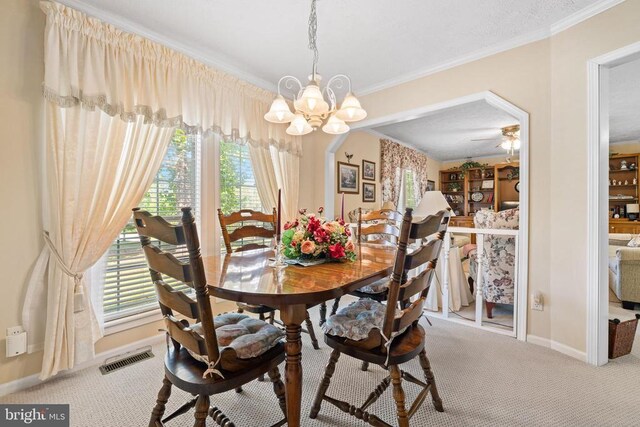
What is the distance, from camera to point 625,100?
3.80 meters

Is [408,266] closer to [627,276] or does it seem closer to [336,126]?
[336,126]

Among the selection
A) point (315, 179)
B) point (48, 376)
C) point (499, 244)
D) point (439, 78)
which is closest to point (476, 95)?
point (439, 78)

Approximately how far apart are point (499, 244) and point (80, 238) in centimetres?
343

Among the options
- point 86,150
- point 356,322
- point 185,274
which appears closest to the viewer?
point 185,274

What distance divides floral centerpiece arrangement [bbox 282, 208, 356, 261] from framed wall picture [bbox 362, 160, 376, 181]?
3.34 meters

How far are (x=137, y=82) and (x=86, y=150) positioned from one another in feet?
2.10

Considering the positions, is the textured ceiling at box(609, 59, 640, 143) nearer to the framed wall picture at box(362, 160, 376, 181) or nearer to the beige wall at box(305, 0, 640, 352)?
the beige wall at box(305, 0, 640, 352)

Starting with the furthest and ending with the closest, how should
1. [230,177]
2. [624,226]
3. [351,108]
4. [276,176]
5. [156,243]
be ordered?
[624,226] → [276,176] → [230,177] → [156,243] → [351,108]

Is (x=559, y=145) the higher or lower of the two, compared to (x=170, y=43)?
lower

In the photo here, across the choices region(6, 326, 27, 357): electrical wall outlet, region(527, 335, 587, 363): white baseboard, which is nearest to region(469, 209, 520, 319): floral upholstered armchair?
region(527, 335, 587, 363): white baseboard

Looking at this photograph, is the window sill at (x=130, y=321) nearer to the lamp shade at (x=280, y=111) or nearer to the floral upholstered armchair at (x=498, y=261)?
the lamp shade at (x=280, y=111)

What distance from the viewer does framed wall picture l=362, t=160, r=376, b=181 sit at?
5055 millimetres

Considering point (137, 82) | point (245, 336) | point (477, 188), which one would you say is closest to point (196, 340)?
point (245, 336)

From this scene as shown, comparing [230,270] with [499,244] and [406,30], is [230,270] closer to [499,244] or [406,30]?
[406,30]
